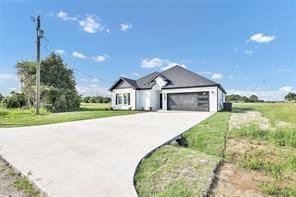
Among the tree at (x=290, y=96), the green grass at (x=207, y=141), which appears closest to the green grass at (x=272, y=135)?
the green grass at (x=207, y=141)

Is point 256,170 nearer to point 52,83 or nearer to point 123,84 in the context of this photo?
point 123,84

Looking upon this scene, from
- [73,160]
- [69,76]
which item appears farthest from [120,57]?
[73,160]

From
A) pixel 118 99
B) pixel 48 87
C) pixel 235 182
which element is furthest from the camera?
pixel 118 99

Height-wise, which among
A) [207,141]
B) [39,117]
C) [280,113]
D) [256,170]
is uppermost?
[280,113]

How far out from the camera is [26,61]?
2712 centimetres

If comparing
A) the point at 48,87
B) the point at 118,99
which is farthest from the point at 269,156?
the point at 118,99

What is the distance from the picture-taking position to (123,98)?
93.8 ft

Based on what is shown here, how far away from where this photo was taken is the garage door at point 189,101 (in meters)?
24.0

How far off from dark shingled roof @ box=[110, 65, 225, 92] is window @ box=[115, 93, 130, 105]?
1406 mm

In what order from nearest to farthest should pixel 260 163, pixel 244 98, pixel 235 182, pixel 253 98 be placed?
pixel 235 182, pixel 260 163, pixel 244 98, pixel 253 98

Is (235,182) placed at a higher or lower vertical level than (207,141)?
lower

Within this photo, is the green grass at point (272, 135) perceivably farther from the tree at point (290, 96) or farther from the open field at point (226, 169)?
the tree at point (290, 96)

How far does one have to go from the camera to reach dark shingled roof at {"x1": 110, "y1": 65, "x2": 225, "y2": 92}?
24578 millimetres

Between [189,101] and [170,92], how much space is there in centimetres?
257
